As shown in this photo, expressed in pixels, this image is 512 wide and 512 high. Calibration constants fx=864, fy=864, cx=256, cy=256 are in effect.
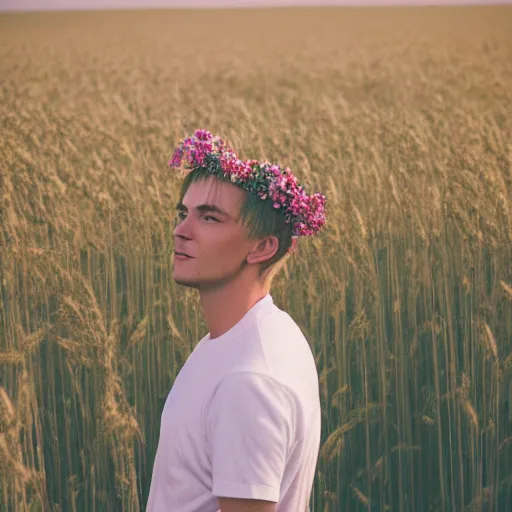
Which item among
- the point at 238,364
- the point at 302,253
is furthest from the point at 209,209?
the point at 302,253

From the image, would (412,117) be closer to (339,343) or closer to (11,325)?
(339,343)

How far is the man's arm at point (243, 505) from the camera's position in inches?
49.5

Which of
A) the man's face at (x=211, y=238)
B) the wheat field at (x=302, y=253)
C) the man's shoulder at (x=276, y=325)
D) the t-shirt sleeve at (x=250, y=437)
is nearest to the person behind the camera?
the t-shirt sleeve at (x=250, y=437)

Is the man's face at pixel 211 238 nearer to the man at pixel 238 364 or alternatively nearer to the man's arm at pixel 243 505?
the man at pixel 238 364

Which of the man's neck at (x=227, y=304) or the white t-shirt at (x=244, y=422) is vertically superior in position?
the man's neck at (x=227, y=304)

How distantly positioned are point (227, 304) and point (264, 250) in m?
0.12

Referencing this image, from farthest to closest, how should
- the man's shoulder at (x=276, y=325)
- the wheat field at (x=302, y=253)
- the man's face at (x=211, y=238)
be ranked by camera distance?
the wheat field at (x=302, y=253) < the man's face at (x=211, y=238) < the man's shoulder at (x=276, y=325)

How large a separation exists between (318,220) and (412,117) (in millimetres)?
1335

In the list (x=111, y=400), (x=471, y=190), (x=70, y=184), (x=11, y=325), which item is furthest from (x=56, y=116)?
(x=471, y=190)

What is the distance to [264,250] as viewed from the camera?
152 cm

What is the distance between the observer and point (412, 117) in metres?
2.80

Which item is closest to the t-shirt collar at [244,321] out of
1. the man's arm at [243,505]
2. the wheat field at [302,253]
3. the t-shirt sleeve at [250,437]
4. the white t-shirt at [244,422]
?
the white t-shirt at [244,422]

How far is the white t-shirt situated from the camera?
1.26 m

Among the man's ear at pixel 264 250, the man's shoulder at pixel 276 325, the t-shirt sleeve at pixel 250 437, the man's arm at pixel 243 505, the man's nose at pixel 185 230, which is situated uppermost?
the man's nose at pixel 185 230
